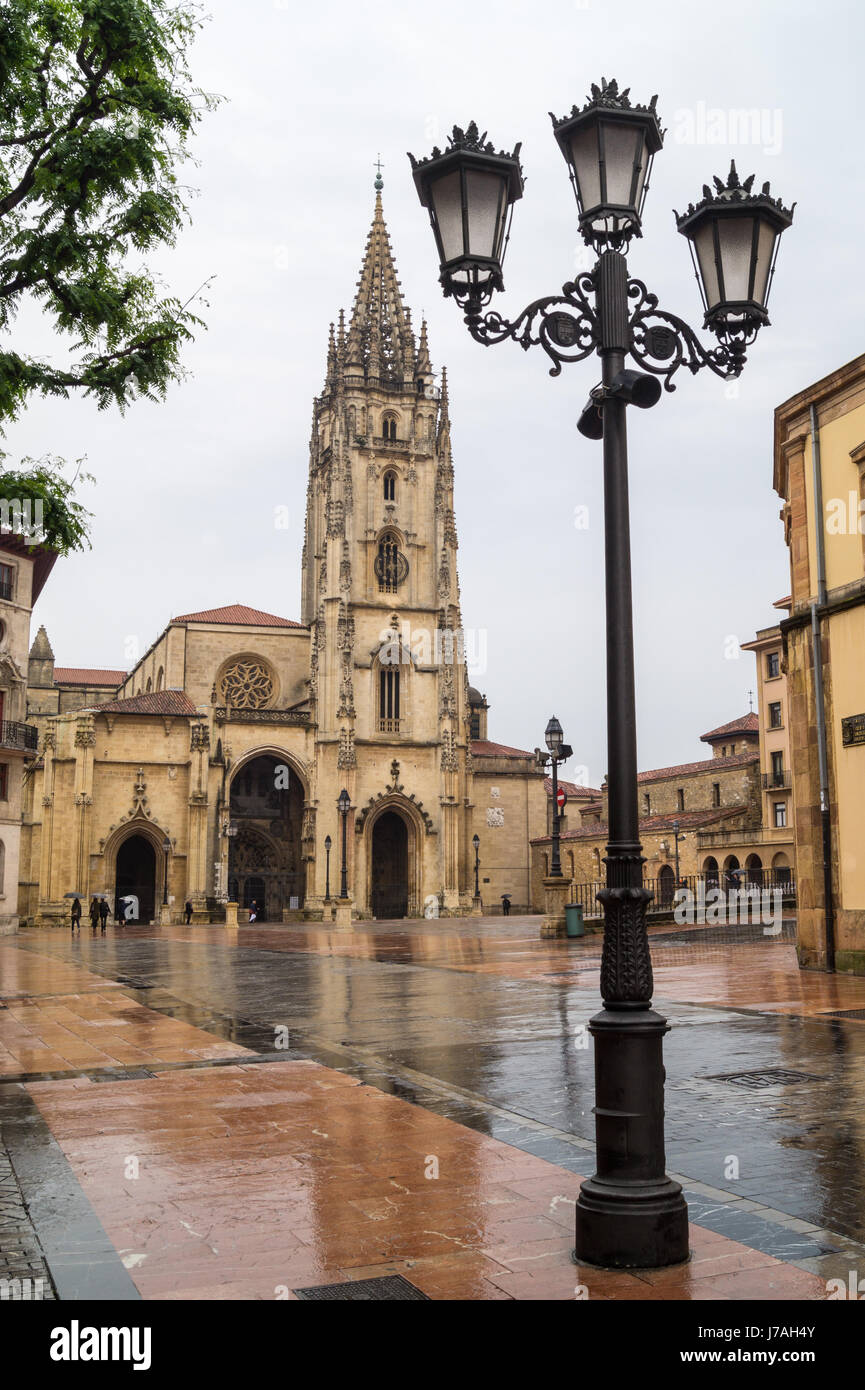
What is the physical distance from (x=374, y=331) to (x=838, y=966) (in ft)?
195

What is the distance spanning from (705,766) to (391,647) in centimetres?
1980

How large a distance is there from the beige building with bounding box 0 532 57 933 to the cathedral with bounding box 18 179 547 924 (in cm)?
1195

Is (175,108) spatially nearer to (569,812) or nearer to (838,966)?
(838,966)

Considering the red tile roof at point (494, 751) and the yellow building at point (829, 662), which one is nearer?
the yellow building at point (829, 662)

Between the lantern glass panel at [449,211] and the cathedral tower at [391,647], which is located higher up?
the cathedral tower at [391,647]

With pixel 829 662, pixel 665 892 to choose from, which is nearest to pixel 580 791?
pixel 665 892

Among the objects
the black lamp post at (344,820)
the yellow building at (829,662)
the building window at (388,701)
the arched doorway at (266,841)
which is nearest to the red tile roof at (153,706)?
the arched doorway at (266,841)

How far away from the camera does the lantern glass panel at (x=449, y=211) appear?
566 centimetres

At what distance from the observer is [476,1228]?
4.87 metres

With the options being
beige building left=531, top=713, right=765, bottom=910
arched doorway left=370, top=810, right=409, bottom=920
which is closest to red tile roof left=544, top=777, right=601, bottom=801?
beige building left=531, top=713, right=765, bottom=910

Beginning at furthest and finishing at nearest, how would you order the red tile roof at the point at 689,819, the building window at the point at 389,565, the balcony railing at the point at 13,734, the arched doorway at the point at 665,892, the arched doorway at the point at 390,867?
the building window at the point at 389,565 → the arched doorway at the point at 390,867 → the red tile roof at the point at 689,819 → the balcony railing at the point at 13,734 → the arched doorway at the point at 665,892

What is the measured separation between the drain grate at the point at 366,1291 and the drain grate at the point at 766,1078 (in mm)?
4351

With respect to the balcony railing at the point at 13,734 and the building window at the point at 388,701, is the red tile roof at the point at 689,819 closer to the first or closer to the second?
the building window at the point at 388,701

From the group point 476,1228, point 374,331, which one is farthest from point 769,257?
point 374,331
